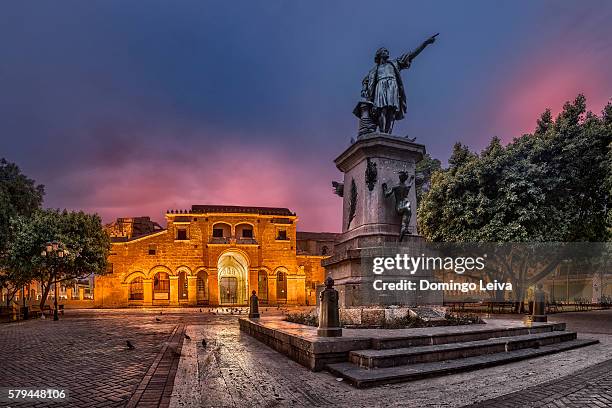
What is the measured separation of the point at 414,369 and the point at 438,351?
3.20 ft

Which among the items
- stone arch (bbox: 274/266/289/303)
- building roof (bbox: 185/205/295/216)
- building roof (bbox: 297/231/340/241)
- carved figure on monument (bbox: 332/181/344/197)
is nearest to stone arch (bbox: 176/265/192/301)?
building roof (bbox: 185/205/295/216)

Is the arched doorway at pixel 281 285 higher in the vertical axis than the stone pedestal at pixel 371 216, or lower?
lower

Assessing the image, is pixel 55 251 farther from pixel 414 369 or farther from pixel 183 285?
pixel 414 369

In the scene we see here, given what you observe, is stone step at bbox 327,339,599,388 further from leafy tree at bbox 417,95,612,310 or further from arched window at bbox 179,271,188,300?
arched window at bbox 179,271,188,300

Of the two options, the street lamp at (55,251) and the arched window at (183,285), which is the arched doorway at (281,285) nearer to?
the arched window at (183,285)

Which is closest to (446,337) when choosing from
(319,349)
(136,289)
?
(319,349)

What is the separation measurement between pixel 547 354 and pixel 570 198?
13797mm

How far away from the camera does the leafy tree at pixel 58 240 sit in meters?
27.5

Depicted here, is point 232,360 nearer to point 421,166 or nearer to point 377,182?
point 377,182

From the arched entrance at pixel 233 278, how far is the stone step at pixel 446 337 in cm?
3969

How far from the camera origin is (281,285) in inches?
1913

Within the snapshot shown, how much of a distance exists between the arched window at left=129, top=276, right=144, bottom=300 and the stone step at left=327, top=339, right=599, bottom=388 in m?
42.9

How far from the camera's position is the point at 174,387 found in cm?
636

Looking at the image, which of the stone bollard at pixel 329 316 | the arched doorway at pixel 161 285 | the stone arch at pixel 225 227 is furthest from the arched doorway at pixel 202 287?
the stone bollard at pixel 329 316
